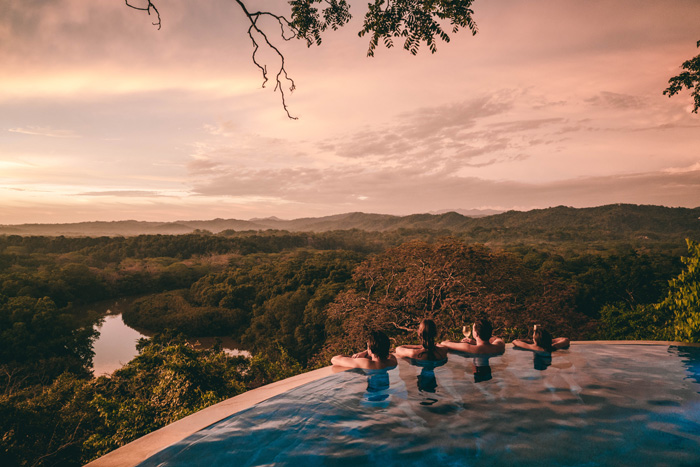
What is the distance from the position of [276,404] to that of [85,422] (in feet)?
41.0

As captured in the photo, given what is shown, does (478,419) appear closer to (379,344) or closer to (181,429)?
(379,344)

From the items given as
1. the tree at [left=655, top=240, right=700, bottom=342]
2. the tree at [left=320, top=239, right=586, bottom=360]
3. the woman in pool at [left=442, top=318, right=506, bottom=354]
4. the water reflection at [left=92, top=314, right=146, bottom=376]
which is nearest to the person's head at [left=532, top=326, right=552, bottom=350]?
the woman in pool at [left=442, top=318, right=506, bottom=354]

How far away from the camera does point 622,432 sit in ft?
14.5

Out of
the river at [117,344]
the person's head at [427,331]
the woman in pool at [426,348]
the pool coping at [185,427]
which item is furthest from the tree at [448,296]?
the river at [117,344]

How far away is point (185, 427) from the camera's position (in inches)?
159

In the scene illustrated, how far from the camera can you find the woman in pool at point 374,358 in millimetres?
5973

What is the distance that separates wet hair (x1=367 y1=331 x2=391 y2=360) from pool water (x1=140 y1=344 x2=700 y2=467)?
39 cm

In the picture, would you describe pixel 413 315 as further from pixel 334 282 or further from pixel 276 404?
pixel 334 282

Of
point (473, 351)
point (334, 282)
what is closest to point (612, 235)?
point (334, 282)

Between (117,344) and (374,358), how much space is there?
154 ft

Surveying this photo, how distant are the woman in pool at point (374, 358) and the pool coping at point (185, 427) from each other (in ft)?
1.10

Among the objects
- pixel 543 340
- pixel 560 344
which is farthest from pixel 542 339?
pixel 560 344

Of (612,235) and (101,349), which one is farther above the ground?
(612,235)

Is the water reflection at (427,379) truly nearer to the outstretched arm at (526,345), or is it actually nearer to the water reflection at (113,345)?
the outstretched arm at (526,345)
